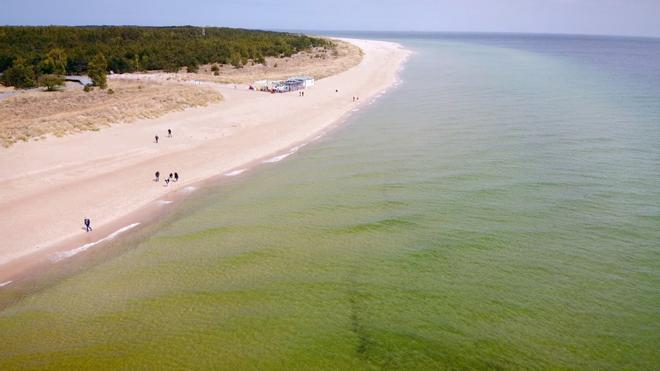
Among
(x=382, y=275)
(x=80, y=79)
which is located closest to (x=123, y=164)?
(x=382, y=275)

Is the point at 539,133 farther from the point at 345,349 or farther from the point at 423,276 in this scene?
the point at 345,349

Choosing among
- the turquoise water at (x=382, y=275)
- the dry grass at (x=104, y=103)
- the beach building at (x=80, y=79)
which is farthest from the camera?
the beach building at (x=80, y=79)

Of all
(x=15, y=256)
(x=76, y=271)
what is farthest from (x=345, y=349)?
(x=15, y=256)

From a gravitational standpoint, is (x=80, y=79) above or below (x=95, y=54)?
below

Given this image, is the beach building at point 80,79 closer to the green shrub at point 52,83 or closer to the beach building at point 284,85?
the green shrub at point 52,83

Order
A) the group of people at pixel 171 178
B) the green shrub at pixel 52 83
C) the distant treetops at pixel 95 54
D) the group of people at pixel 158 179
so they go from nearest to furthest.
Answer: the group of people at pixel 158 179
the group of people at pixel 171 178
the green shrub at pixel 52 83
the distant treetops at pixel 95 54

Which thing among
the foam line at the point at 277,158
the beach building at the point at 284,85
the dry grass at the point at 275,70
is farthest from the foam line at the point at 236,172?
the dry grass at the point at 275,70

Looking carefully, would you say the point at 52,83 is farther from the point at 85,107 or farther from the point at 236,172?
the point at 236,172
